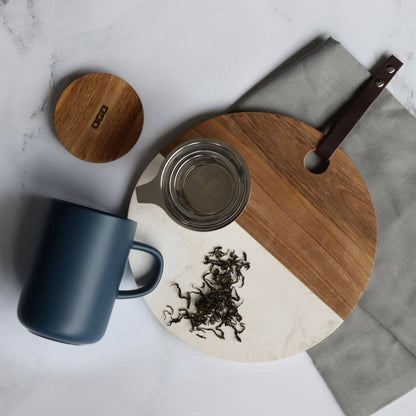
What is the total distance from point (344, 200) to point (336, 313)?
0.22 metres

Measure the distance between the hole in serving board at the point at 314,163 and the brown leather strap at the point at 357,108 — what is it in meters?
0.01

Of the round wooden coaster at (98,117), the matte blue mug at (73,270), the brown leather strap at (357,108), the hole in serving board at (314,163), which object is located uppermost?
the brown leather strap at (357,108)

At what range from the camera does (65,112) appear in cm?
88

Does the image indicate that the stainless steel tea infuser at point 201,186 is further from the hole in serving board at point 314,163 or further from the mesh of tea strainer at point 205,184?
the hole in serving board at point 314,163

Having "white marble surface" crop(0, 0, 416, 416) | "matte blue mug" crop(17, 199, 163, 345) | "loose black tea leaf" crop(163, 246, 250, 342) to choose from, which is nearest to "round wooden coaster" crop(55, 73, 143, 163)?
"white marble surface" crop(0, 0, 416, 416)

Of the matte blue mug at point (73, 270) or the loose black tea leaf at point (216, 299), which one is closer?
the matte blue mug at point (73, 270)

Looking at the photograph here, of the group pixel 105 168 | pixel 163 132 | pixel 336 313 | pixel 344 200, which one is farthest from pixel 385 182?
pixel 105 168

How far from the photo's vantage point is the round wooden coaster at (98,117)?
0.88 metres

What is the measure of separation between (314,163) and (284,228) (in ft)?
0.46

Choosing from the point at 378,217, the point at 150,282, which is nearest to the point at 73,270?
the point at 150,282

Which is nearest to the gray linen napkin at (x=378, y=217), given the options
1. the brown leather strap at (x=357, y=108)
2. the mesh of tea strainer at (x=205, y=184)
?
the brown leather strap at (x=357, y=108)

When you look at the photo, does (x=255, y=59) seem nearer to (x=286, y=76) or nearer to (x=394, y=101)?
(x=286, y=76)

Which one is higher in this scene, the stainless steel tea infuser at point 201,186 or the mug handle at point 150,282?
the stainless steel tea infuser at point 201,186

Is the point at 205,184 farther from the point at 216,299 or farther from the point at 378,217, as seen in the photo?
the point at 378,217
